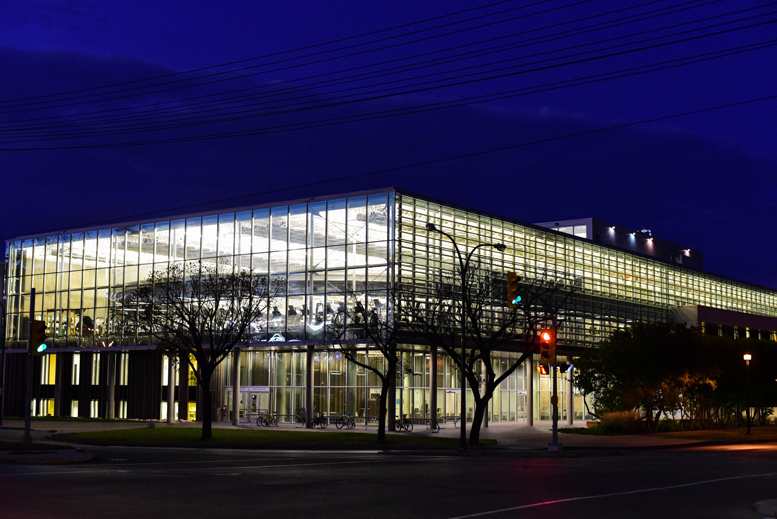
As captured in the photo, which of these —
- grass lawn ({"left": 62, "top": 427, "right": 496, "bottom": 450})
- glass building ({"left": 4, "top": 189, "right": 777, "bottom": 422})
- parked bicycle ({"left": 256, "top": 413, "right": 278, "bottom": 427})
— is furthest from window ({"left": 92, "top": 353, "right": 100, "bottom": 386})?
grass lawn ({"left": 62, "top": 427, "right": 496, "bottom": 450})

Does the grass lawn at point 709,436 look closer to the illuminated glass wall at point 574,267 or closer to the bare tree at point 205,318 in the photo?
the illuminated glass wall at point 574,267

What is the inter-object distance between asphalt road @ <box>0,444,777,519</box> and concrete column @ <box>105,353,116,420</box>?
126 feet

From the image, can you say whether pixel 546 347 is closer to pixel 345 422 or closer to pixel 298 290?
pixel 345 422

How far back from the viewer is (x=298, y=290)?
55.6 meters

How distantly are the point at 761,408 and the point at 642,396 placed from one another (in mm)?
20713

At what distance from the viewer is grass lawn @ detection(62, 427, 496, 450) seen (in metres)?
36.8

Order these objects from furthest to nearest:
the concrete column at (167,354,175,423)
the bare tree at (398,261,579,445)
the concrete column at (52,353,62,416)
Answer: the concrete column at (52,353,62,416) < the concrete column at (167,354,175,423) < the bare tree at (398,261,579,445)

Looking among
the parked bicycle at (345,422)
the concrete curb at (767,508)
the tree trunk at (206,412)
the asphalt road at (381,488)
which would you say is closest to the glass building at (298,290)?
the parked bicycle at (345,422)

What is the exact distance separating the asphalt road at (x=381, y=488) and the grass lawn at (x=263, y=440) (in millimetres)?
7885

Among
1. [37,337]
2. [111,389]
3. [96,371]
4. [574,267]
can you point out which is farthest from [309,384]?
[37,337]

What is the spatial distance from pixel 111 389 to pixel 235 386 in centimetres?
1230

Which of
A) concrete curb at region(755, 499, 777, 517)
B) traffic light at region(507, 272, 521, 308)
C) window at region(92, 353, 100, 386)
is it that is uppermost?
traffic light at region(507, 272, 521, 308)

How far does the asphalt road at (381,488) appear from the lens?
1440 cm

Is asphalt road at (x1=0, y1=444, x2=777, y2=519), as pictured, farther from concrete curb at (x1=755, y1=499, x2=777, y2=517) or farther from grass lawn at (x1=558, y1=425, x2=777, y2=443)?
grass lawn at (x1=558, y1=425, x2=777, y2=443)
